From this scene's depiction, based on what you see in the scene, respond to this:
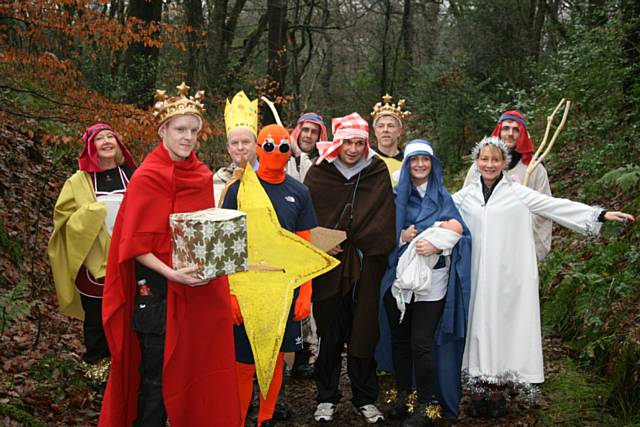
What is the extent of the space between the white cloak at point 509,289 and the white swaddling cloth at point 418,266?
0.41m

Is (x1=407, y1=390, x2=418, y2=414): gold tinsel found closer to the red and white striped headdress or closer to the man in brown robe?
the man in brown robe

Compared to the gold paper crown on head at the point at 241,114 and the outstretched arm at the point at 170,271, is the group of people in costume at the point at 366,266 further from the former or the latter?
the outstretched arm at the point at 170,271

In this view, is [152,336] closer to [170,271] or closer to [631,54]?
[170,271]

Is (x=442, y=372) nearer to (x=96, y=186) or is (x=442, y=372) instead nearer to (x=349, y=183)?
(x=349, y=183)

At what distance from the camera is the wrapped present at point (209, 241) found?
351 centimetres

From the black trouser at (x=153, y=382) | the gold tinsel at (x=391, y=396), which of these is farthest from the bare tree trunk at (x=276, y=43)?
the black trouser at (x=153, y=382)

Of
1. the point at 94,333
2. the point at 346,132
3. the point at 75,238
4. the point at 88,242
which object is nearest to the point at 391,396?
the point at 346,132

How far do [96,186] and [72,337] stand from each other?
242 centimetres

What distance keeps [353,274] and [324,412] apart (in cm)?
114

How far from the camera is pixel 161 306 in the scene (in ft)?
12.7

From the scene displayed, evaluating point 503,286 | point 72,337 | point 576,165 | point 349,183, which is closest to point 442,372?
point 503,286

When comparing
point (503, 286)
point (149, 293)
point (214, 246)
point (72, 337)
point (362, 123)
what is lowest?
point (72, 337)

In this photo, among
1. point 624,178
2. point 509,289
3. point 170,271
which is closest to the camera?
point 170,271

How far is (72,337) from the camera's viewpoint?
276 inches
